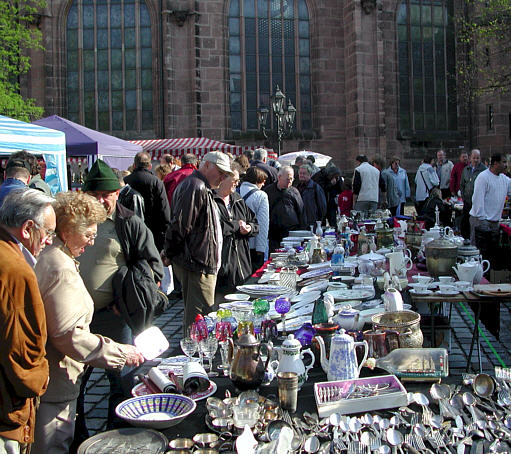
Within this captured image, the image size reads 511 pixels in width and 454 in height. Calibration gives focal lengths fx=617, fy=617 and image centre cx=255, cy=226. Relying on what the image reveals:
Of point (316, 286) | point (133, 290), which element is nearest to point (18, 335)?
point (133, 290)

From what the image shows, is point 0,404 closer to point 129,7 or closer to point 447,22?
point 129,7

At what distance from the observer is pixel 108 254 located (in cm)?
390

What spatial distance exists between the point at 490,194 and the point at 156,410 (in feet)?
25.4

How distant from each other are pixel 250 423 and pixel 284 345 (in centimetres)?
53

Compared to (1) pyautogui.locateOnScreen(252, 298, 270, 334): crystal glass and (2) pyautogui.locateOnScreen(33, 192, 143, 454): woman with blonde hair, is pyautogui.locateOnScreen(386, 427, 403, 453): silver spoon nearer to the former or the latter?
(2) pyautogui.locateOnScreen(33, 192, 143, 454): woman with blonde hair

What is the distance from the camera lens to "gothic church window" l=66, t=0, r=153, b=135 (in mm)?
21797

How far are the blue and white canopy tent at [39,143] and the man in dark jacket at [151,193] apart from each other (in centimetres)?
188

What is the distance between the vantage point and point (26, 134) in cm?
896

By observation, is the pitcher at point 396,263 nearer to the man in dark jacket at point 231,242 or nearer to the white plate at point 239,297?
the white plate at point 239,297

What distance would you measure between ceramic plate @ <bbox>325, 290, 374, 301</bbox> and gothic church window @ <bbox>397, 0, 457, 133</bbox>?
63.8ft

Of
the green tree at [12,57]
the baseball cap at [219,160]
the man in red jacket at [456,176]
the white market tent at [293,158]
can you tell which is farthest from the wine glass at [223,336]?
the green tree at [12,57]

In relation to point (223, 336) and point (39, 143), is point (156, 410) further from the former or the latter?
point (39, 143)

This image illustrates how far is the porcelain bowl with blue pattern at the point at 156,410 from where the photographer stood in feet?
8.04

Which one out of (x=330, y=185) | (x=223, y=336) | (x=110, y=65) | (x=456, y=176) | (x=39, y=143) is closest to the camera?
(x=223, y=336)
